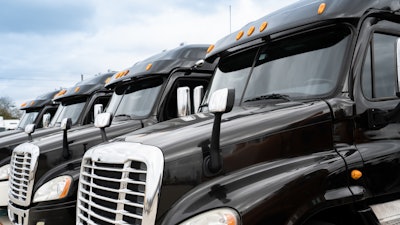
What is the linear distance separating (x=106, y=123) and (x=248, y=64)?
1.45m

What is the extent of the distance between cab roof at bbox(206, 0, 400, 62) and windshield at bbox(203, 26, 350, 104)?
11 centimetres

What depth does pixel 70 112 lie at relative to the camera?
321 inches

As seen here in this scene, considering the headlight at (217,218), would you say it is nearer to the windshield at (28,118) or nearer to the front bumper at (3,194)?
the front bumper at (3,194)

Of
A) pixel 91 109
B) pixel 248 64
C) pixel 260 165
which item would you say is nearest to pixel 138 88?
pixel 91 109

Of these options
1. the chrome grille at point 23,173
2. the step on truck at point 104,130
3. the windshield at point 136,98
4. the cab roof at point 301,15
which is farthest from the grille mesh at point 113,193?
the windshield at point 136,98

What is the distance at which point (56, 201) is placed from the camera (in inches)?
170

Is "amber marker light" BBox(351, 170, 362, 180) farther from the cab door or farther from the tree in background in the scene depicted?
the tree in background

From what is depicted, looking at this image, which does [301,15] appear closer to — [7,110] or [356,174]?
[356,174]

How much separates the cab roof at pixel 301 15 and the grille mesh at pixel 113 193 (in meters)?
1.77

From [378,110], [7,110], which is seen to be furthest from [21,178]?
[7,110]

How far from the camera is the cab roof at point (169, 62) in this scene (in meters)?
5.81

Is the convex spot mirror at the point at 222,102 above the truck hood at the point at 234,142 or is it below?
above

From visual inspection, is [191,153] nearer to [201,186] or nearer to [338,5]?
[201,186]

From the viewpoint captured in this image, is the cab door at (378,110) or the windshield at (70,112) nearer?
the cab door at (378,110)
